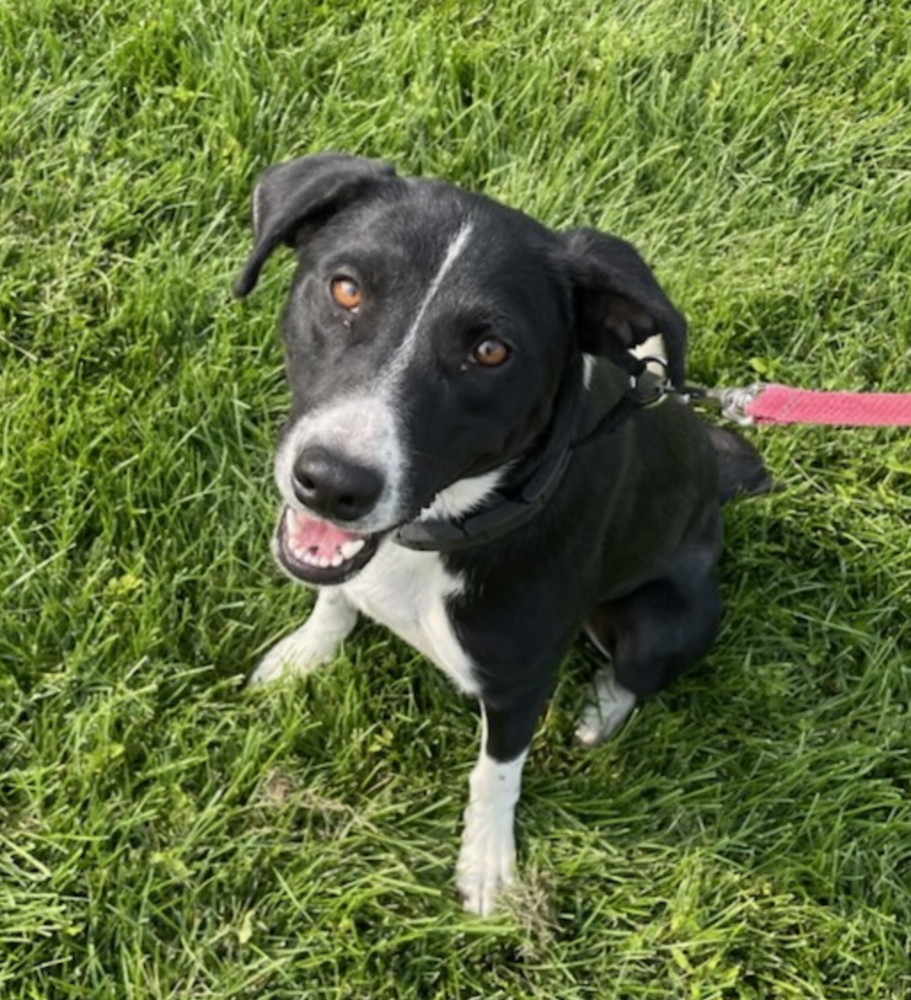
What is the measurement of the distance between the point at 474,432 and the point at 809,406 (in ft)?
2.94

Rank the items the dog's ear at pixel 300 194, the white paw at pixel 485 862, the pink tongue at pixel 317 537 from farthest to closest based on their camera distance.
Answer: the white paw at pixel 485 862, the pink tongue at pixel 317 537, the dog's ear at pixel 300 194

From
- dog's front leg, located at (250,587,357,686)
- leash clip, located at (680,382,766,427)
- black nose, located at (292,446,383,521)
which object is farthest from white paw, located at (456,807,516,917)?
black nose, located at (292,446,383,521)

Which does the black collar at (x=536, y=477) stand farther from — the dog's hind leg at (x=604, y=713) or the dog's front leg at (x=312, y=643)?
the dog's hind leg at (x=604, y=713)

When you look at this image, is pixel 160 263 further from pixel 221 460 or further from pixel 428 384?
pixel 428 384

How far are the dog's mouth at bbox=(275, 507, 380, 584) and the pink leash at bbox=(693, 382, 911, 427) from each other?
33.1 inches

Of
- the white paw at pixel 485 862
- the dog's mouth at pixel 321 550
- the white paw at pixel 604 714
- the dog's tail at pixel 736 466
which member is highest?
the dog's mouth at pixel 321 550

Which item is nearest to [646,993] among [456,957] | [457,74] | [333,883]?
[456,957]

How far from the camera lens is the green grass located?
320 centimetres

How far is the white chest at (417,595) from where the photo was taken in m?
2.85

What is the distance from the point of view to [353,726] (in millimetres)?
3402

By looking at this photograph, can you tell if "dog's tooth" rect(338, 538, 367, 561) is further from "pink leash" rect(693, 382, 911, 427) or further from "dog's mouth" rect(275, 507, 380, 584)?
"pink leash" rect(693, 382, 911, 427)

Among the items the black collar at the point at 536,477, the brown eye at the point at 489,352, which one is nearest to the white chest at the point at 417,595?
the black collar at the point at 536,477

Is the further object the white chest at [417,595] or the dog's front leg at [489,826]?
the dog's front leg at [489,826]

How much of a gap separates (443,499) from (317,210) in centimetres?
60
